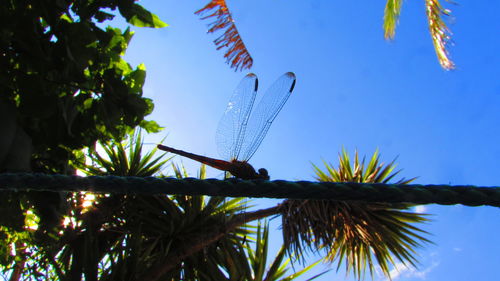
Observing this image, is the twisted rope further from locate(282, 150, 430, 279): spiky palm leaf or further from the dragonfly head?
locate(282, 150, 430, 279): spiky palm leaf

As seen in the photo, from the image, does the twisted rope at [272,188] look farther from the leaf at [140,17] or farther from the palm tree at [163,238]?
the palm tree at [163,238]

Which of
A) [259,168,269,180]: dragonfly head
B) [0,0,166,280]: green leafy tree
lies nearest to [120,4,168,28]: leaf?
[0,0,166,280]: green leafy tree

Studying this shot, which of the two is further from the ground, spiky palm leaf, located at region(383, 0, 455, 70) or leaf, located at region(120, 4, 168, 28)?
spiky palm leaf, located at region(383, 0, 455, 70)

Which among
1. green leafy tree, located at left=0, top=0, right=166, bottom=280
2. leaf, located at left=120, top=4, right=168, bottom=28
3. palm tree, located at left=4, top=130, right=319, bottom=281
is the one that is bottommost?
palm tree, located at left=4, top=130, right=319, bottom=281

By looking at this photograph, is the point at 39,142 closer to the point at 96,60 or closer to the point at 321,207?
the point at 96,60

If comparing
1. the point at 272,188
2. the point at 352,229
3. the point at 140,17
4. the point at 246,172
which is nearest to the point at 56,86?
the point at 140,17

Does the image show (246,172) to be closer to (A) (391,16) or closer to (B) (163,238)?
(B) (163,238)

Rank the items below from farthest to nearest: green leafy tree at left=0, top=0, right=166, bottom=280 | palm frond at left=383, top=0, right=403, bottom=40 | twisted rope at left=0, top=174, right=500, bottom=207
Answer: palm frond at left=383, top=0, right=403, bottom=40
green leafy tree at left=0, top=0, right=166, bottom=280
twisted rope at left=0, top=174, right=500, bottom=207
